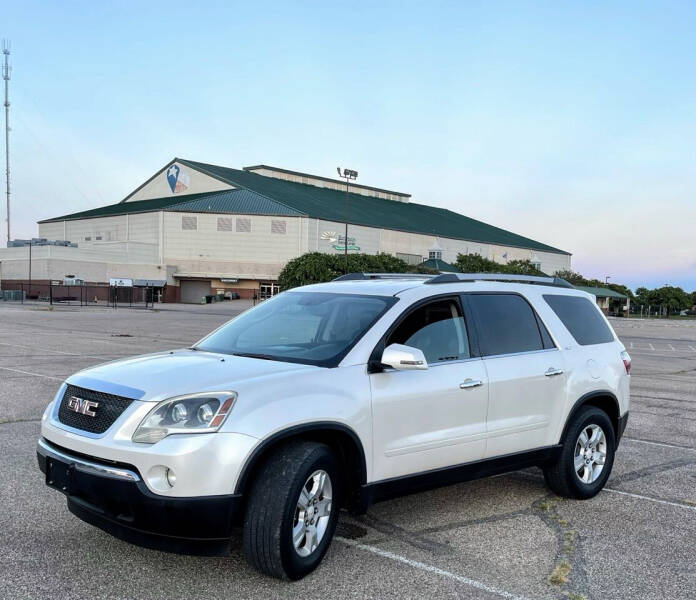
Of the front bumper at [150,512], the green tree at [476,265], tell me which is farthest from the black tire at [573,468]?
the green tree at [476,265]

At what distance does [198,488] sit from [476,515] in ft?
8.43

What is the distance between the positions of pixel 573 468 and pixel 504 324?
4.54ft

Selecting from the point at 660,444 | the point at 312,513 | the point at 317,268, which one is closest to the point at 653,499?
the point at 660,444

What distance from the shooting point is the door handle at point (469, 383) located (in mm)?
4852

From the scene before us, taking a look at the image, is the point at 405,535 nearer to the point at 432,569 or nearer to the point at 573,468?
the point at 432,569

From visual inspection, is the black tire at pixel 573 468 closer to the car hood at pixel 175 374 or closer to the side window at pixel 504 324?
the side window at pixel 504 324

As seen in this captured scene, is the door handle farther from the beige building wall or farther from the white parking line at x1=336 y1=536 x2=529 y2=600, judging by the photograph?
the beige building wall

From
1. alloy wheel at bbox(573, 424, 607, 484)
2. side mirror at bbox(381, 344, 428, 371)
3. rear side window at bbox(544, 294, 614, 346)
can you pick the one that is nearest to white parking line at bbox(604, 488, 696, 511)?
alloy wheel at bbox(573, 424, 607, 484)

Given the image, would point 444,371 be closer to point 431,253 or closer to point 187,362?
point 187,362

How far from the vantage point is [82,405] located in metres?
4.08

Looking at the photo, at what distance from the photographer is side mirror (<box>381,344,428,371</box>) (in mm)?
4266

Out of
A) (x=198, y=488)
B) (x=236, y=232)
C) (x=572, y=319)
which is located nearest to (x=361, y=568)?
(x=198, y=488)

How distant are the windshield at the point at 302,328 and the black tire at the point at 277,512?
69 cm

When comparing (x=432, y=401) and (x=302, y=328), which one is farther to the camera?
(x=302, y=328)
